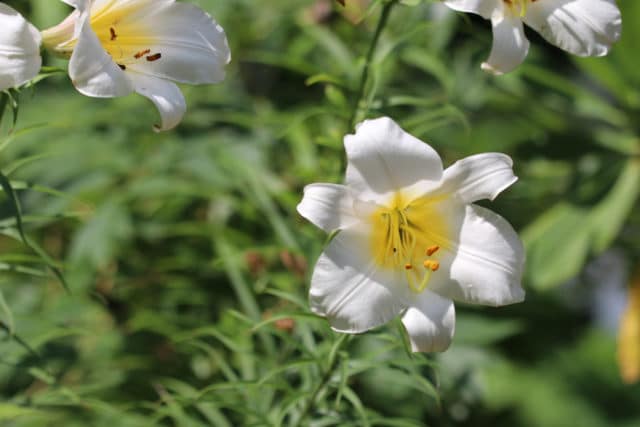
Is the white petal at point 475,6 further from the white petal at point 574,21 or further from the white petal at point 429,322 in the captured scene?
the white petal at point 429,322

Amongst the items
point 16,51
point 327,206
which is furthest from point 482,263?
point 16,51

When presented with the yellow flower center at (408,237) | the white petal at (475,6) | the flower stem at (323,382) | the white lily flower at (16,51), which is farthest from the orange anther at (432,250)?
the white lily flower at (16,51)

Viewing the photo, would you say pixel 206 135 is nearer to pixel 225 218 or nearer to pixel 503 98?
pixel 225 218

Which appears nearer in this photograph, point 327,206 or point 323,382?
point 327,206

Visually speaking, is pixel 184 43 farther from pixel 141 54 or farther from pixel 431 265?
pixel 431 265

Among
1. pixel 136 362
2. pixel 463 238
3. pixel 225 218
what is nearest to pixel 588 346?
pixel 225 218

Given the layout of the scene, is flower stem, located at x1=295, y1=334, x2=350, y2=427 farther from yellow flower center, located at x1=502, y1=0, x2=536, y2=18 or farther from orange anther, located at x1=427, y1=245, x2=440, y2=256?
yellow flower center, located at x1=502, y1=0, x2=536, y2=18
